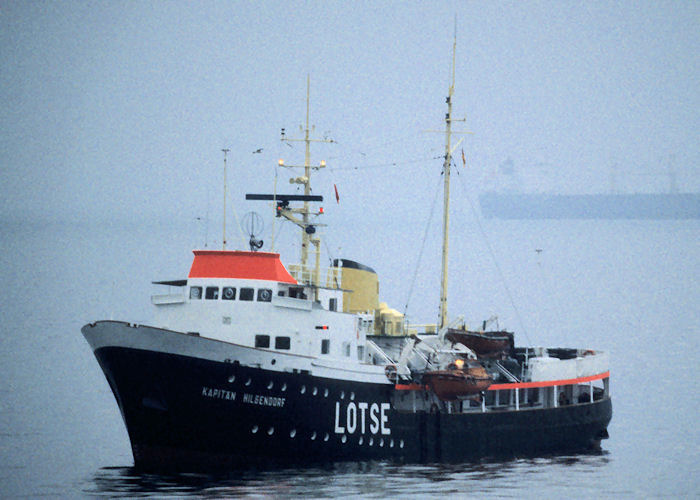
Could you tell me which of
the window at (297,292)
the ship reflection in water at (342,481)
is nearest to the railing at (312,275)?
the window at (297,292)

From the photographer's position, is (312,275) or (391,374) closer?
(391,374)

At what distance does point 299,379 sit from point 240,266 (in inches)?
185

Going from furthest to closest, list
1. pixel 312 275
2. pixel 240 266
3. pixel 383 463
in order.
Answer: pixel 312 275, pixel 383 463, pixel 240 266

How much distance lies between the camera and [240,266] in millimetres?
42125

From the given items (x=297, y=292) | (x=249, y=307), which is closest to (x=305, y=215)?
(x=297, y=292)

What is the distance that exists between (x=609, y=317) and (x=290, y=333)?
255 feet

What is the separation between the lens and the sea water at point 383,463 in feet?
130

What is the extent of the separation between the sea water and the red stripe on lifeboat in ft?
22.5

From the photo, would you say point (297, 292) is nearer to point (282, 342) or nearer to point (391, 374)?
point (282, 342)

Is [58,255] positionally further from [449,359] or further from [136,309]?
[449,359]

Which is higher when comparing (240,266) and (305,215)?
(305,215)

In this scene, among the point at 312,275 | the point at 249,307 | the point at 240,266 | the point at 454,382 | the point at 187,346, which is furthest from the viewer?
the point at 312,275

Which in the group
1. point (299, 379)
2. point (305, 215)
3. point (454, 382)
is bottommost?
point (454, 382)

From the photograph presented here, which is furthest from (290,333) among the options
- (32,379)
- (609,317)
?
(609,317)
